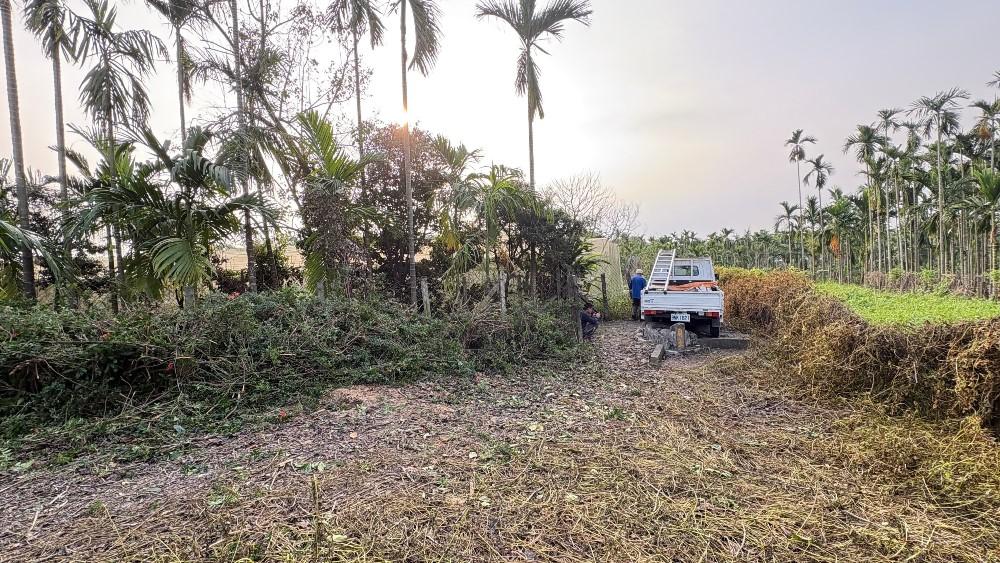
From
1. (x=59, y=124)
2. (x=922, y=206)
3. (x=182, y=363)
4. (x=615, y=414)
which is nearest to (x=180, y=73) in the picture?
(x=59, y=124)

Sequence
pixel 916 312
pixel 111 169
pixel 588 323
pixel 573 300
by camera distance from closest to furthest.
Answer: pixel 916 312
pixel 111 169
pixel 573 300
pixel 588 323

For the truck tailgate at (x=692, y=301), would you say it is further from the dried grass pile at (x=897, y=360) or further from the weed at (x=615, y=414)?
the weed at (x=615, y=414)

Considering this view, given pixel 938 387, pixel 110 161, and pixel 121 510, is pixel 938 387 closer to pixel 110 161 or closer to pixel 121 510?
pixel 121 510

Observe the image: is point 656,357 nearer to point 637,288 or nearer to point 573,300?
point 573,300

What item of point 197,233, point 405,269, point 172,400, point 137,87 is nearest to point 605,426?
point 172,400

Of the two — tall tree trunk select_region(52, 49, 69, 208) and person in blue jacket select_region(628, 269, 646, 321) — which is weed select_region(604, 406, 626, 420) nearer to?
person in blue jacket select_region(628, 269, 646, 321)

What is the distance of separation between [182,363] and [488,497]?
149 inches

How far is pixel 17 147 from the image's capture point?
672 centimetres

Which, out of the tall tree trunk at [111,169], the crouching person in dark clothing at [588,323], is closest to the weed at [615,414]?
the crouching person in dark clothing at [588,323]

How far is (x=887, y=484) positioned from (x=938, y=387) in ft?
5.01

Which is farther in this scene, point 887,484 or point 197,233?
point 197,233

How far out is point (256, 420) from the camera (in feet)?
14.0

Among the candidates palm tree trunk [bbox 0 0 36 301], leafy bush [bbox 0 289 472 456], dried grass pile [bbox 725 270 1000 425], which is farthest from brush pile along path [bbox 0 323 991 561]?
Result: palm tree trunk [bbox 0 0 36 301]

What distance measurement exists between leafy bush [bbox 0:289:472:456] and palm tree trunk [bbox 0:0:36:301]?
2.04 m
